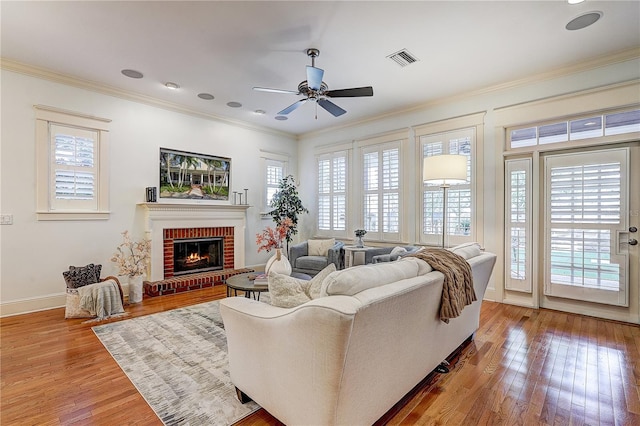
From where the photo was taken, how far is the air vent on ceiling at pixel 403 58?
3517 millimetres

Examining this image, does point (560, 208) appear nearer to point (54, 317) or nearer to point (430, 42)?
point (430, 42)

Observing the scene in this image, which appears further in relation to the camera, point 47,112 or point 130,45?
point 47,112

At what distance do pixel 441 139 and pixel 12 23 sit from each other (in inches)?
211

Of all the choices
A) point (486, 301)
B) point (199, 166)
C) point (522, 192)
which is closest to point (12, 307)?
point (199, 166)

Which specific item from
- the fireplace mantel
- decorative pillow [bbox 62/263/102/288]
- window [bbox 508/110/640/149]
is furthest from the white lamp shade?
decorative pillow [bbox 62/263/102/288]

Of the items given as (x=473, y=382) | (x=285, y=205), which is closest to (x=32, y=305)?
(x=285, y=205)

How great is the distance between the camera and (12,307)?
3777 millimetres

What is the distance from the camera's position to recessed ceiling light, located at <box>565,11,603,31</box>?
2.85 metres

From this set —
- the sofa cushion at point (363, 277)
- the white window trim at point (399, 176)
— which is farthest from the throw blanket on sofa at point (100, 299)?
the white window trim at point (399, 176)

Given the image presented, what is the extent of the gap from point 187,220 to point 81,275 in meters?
1.69

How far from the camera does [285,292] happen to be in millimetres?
1799

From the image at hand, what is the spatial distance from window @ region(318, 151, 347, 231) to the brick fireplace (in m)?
1.72

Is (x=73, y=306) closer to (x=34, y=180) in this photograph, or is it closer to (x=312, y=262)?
(x=34, y=180)

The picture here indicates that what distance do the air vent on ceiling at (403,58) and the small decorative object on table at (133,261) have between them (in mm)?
4294
